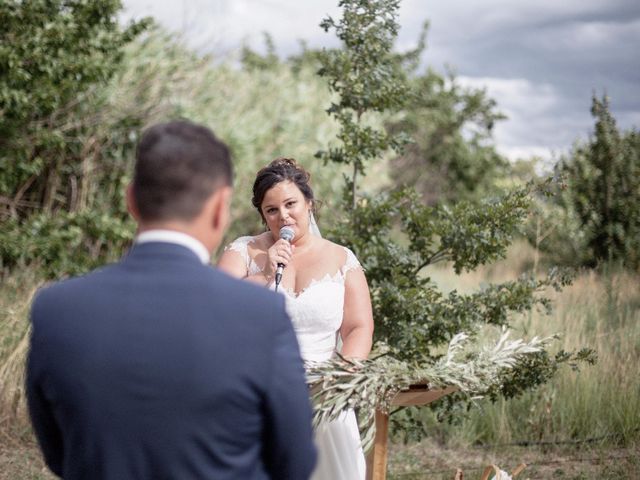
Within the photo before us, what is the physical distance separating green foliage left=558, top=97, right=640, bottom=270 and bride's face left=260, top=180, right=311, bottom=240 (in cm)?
718

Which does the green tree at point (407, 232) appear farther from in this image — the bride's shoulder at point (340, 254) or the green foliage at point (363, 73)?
the bride's shoulder at point (340, 254)

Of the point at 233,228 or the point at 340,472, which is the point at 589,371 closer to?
the point at 340,472

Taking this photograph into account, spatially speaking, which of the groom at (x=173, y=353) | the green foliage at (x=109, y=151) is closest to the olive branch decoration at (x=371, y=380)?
the groom at (x=173, y=353)

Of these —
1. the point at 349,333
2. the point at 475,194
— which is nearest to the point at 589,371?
the point at 349,333

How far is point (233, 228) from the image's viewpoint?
13867 millimetres

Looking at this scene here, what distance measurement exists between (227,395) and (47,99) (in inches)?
297

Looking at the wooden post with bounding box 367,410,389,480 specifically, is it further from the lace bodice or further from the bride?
the lace bodice

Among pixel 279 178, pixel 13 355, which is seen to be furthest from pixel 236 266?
pixel 13 355

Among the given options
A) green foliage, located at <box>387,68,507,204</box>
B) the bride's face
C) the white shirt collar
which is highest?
green foliage, located at <box>387,68,507,204</box>

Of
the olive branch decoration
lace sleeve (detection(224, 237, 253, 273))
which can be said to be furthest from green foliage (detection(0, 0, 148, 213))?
the olive branch decoration

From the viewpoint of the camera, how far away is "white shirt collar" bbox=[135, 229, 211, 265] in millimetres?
1727

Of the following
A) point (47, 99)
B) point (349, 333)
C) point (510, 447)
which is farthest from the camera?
point (47, 99)

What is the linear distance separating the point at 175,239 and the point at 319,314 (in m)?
2.57

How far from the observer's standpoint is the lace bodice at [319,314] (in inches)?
167
